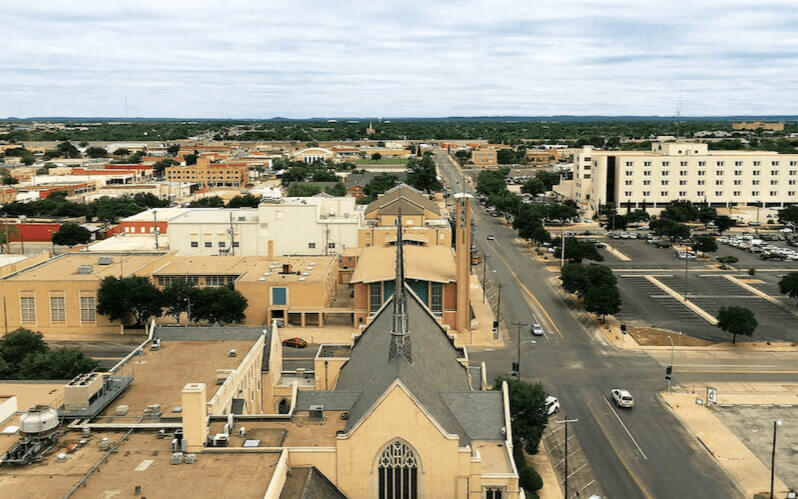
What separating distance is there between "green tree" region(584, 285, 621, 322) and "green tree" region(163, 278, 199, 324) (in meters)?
47.4

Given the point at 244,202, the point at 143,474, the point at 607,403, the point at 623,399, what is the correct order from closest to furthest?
1. the point at 143,474
2. the point at 623,399
3. the point at 607,403
4. the point at 244,202

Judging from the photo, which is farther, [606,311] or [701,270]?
[701,270]

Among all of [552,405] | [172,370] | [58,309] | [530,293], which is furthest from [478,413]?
[530,293]

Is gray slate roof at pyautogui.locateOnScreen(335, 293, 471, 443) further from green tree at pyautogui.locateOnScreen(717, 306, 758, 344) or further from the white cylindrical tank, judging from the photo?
green tree at pyautogui.locateOnScreen(717, 306, 758, 344)

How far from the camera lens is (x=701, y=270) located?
399 feet

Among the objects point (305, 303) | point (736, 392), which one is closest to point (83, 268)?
point (305, 303)

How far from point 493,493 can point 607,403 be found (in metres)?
30.4

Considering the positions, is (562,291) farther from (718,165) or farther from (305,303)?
(718,165)

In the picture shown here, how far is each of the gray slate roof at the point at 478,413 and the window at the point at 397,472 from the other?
18.9 feet

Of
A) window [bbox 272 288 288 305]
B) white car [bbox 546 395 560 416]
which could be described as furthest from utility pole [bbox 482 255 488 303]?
white car [bbox 546 395 560 416]

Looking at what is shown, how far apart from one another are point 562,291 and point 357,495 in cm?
7531

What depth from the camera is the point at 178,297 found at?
286 feet

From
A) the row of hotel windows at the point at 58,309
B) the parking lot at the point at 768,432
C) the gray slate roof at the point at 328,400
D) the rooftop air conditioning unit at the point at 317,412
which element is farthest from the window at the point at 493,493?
the row of hotel windows at the point at 58,309

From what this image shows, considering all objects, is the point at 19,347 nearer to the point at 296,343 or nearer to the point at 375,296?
the point at 296,343
